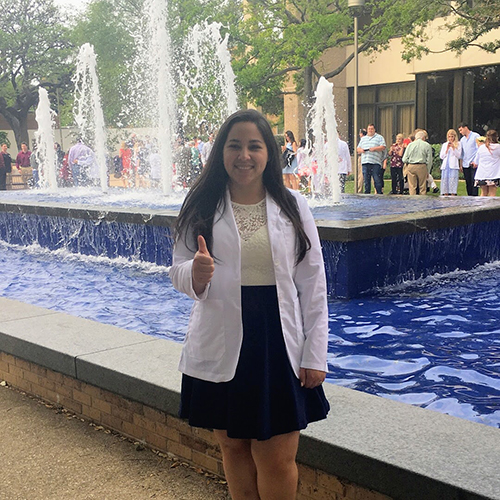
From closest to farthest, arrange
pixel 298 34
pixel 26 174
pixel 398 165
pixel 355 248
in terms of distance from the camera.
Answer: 1. pixel 355 248
2. pixel 398 165
3. pixel 298 34
4. pixel 26 174

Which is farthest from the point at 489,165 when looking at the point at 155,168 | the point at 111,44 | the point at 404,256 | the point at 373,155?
the point at 111,44

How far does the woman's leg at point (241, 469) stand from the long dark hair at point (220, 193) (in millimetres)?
779


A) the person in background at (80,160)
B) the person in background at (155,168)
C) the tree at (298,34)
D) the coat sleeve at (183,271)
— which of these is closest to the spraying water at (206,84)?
the tree at (298,34)

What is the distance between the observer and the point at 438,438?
3.16 m

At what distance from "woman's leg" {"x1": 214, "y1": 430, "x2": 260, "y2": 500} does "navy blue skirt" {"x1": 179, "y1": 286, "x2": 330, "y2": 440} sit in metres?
0.15

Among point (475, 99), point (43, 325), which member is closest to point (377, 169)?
point (475, 99)

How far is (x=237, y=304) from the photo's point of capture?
9.23 feet

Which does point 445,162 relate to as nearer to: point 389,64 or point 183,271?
point 183,271

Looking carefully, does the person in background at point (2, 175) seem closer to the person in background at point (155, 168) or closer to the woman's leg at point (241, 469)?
the person in background at point (155, 168)

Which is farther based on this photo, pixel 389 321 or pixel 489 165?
pixel 489 165

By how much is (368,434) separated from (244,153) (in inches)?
52.3

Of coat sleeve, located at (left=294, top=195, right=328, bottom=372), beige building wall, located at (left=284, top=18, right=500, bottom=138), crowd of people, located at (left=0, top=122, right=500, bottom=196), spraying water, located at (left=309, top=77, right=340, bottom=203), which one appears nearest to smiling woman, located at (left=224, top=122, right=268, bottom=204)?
coat sleeve, located at (left=294, top=195, right=328, bottom=372)

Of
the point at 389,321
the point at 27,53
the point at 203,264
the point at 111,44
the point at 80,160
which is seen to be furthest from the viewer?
the point at 111,44

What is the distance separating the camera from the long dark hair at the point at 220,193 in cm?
293
